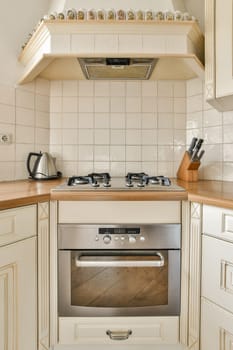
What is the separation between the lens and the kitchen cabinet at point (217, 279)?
0.93 meters

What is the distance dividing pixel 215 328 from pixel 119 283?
1.31 ft

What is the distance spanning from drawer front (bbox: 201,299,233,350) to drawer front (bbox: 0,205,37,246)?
74cm

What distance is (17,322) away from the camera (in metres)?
0.97

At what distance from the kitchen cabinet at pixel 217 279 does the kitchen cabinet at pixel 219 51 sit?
1.98 feet

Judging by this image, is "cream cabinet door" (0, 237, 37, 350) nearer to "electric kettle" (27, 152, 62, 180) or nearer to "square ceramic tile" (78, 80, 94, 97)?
"electric kettle" (27, 152, 62, 180)

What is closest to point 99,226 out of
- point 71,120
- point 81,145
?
point 81,145

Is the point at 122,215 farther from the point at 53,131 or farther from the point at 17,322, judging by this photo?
the point at 53,131

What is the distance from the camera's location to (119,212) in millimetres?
1067

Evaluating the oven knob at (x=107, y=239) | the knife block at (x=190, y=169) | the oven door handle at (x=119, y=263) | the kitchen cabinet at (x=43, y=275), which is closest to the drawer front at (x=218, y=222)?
the oven door handle at (x=119, y=263)

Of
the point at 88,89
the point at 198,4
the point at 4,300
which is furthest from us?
the point at 88,89

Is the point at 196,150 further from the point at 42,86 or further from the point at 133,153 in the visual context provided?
the point at 42,86

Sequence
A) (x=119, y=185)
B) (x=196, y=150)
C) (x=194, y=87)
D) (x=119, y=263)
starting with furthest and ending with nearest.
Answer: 1. (x=194, y=87)
2. (x=196, y=150)
3. (x=119, y=185)
4. (x=119, y=263)

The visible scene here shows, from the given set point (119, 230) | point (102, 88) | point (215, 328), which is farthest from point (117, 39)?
point (215, 328)

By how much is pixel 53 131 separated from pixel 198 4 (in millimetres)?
1193
